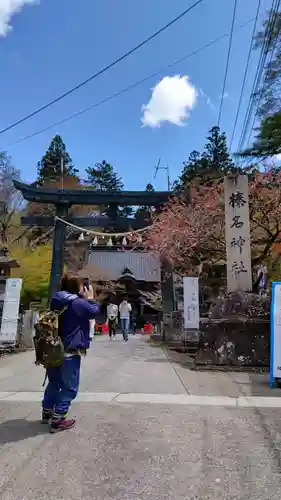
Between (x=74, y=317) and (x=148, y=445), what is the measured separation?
1.49m

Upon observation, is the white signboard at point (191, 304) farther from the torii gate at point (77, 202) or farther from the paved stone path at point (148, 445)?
the torii gate at point (77, 202)

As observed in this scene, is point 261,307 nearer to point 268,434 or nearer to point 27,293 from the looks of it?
point 268,434

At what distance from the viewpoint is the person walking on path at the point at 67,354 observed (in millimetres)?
4664

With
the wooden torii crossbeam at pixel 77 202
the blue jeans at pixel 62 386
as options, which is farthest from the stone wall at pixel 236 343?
the wooden torii crossbeam at pixel 77 202

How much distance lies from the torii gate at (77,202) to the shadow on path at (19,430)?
15.2 m

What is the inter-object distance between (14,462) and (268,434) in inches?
99.9

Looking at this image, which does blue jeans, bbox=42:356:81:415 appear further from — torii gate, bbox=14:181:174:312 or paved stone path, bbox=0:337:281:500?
torii gate, bbox=14:181:174:312

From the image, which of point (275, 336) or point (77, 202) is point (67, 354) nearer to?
point (275, 336)

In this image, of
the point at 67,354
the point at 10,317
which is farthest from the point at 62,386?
the point at 10,317

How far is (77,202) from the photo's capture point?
2062 cm

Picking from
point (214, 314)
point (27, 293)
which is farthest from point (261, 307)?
point (27, 293)

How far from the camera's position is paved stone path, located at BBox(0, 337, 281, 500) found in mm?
3314

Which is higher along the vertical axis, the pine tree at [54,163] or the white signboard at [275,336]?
the pine tree at [54,163]

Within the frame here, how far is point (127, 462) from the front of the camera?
3.80 metres
